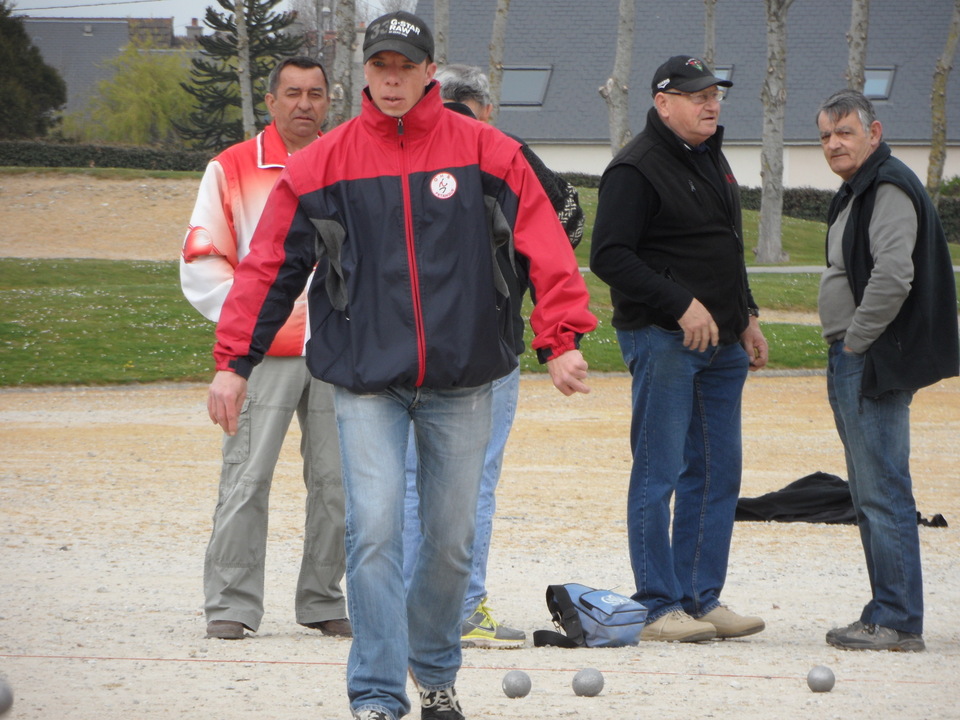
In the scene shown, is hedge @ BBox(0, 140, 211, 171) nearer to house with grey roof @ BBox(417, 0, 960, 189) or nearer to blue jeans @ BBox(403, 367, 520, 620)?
house with grey roof @ BBox(417, 0, 960, 189)

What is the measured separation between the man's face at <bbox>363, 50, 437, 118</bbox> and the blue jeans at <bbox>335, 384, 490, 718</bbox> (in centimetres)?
84

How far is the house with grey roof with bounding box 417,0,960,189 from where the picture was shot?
47750mm

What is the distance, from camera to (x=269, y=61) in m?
55.6

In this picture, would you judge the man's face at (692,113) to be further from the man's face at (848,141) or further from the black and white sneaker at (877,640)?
the black and white sneaker at (877,640)

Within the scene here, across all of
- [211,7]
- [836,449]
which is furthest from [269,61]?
[836,449]

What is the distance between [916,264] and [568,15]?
1892 inches

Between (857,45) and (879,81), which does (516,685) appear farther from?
(879,81)

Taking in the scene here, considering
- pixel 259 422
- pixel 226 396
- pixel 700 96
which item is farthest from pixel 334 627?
pixel 700 96

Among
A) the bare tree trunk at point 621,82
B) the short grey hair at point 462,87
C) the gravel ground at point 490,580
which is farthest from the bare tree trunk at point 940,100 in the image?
the short grey hair at point 462,87

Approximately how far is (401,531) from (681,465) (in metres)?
1.86

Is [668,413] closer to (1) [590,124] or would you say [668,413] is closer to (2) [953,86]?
(1) [590,124]

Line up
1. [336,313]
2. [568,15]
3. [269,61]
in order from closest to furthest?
[336,313] → [568,15] → [269,61]

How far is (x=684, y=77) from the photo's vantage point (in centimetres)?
520

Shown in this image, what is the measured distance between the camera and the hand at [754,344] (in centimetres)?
550
